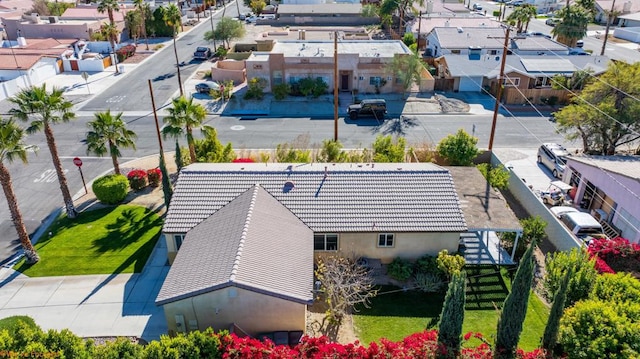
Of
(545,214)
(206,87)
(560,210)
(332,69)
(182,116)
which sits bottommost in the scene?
(560,210)

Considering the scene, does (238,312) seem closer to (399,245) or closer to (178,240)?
(178,240)

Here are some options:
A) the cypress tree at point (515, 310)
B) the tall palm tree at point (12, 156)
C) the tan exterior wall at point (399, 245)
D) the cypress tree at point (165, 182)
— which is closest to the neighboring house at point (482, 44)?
the tan exterior wall at point (399, 245)

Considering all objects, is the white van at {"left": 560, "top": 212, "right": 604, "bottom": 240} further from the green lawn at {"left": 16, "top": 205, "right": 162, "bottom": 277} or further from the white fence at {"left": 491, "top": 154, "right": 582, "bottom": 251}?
the green lawn at {"left": 16, "top": 205, "right": 162, "bottom": 277}

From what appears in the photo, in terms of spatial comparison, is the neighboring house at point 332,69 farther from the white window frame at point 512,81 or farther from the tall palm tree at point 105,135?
the tall palm tree at point 105,135

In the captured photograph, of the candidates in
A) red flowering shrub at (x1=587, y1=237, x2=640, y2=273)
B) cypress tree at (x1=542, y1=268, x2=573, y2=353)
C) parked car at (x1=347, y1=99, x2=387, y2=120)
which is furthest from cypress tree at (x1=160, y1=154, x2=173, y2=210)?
red flowering shrub at (x1=587, y1=237, x2=640, y2=273)

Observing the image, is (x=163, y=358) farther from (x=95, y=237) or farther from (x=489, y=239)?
(x=489, y=239)

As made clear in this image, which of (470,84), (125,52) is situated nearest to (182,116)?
(470,84)
